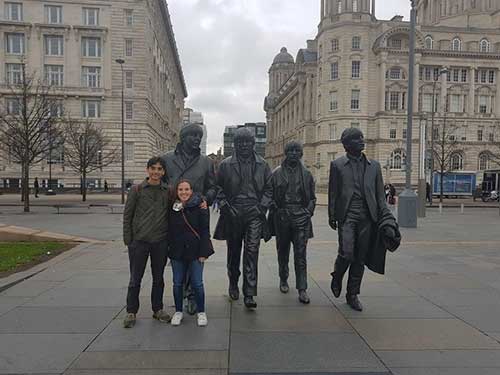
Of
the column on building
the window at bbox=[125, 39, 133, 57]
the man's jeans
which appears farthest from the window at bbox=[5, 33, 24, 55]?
the column on building

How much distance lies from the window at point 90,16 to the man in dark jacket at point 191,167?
5413 centimetres

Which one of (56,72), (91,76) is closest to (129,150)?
(91,76)

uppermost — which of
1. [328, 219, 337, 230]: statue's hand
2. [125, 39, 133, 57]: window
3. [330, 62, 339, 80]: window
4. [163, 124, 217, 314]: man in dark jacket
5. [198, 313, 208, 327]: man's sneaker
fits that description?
[330, 62, 339, 80]: window

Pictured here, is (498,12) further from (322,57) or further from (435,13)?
(322,57)

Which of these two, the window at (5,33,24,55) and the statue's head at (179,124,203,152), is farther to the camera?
the window at (5,33,24,55)

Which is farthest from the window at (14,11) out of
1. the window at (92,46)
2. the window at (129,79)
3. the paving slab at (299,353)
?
the paving slab at (299,353)

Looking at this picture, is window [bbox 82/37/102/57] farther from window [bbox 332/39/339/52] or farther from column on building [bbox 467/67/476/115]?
column on building [bbox 467/67/476/115]

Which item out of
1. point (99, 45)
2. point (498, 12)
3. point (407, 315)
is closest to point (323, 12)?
point (498, 12)

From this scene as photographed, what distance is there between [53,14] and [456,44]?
6585cm

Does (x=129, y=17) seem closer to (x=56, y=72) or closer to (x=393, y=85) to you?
(x=56, y=72)

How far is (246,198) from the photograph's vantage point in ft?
18.0

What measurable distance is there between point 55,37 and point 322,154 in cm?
4377

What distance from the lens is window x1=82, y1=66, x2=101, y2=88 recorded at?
174 ft

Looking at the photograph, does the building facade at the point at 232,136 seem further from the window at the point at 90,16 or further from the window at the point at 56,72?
the window at the point at 56,72
